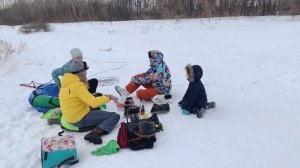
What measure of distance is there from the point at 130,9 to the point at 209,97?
54.6ft

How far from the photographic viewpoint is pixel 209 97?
634cm

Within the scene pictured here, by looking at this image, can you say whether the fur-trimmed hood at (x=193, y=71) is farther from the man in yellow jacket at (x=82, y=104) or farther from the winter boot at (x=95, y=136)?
the winter boot at (x=95, y=136)

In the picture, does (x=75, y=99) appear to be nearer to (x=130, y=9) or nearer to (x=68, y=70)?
(x=68, y=70)

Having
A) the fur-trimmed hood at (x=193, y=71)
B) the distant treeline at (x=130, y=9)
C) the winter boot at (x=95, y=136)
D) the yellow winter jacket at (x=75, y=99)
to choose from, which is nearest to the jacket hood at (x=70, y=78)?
the yellow winter jacket at (x=75, y=99)

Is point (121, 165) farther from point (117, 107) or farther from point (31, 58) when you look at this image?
point (31, 58)

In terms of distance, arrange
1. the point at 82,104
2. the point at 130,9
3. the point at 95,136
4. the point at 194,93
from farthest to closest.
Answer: the point at 130,9, the point at 194,93, the point at 82,104, the point at 95,136

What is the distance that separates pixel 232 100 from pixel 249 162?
215 centimetres

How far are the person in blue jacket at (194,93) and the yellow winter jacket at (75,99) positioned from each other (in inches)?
55.9

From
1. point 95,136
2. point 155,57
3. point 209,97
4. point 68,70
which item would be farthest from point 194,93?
point 68,70

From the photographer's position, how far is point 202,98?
18.2 ft

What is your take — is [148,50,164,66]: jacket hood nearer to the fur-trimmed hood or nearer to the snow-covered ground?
the snow-covered ground

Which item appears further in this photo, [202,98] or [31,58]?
[31,58]

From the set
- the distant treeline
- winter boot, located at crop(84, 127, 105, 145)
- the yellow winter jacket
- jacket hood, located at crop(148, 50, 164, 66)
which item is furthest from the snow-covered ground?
the distant treeline

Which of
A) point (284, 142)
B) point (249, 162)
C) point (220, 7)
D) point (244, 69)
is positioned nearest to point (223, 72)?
point (244, 69)
